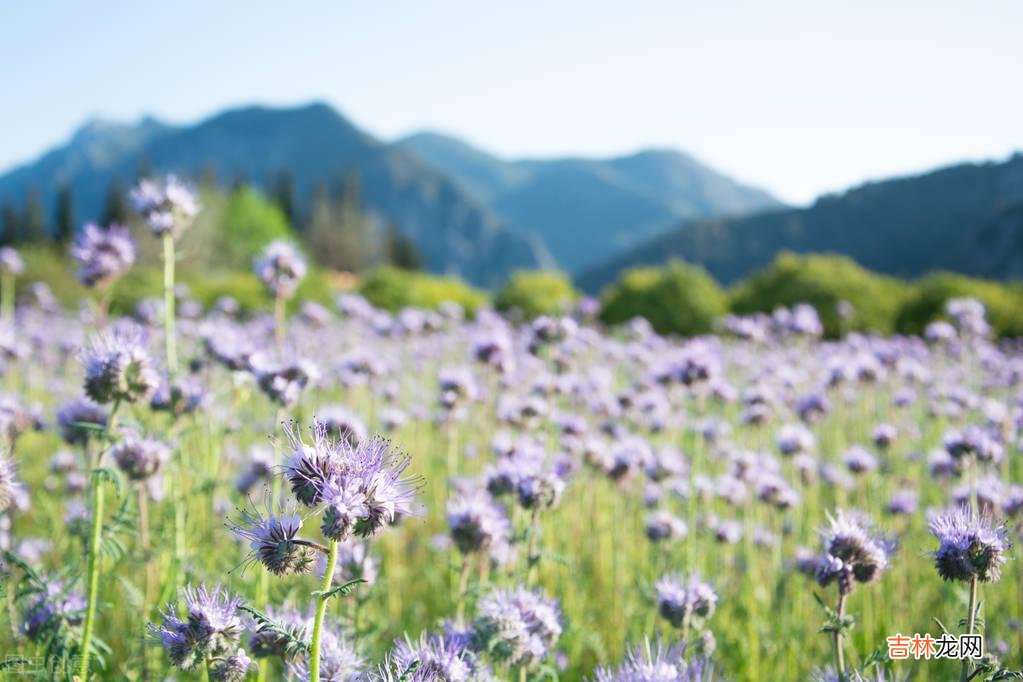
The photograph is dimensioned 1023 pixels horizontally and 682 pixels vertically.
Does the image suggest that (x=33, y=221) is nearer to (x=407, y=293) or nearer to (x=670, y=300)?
(x=407, y=293)

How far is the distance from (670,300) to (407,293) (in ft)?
28.7

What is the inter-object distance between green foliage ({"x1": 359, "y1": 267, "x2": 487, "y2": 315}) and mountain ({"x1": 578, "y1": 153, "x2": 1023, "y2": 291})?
11668mm

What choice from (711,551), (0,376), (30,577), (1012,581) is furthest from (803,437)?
(0,376)

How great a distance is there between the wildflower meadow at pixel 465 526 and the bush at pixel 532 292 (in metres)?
13.3

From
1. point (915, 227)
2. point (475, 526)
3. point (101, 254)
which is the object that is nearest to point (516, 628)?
point (475, 526)

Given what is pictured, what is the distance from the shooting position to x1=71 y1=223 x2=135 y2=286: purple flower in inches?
163

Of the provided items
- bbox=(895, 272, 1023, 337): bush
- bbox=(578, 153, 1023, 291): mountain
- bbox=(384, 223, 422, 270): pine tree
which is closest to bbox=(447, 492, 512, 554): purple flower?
bbox=(578, 153, 1023, 291): mountain

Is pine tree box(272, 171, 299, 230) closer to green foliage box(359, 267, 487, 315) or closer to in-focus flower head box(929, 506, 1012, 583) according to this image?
green foliage box(359, 267, 487, 315)

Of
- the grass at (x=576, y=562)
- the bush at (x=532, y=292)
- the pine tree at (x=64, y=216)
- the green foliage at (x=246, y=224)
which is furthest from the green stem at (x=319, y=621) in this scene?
the pine tree at (x=64, y=216)

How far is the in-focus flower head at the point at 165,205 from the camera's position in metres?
3.97

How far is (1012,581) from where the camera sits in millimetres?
4227

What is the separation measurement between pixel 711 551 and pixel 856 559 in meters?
2.87

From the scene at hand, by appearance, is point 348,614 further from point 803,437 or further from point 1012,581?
point 1012,581

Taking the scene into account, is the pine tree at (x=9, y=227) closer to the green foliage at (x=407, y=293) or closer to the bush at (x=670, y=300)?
the green foliage at (x=407, y=293)
